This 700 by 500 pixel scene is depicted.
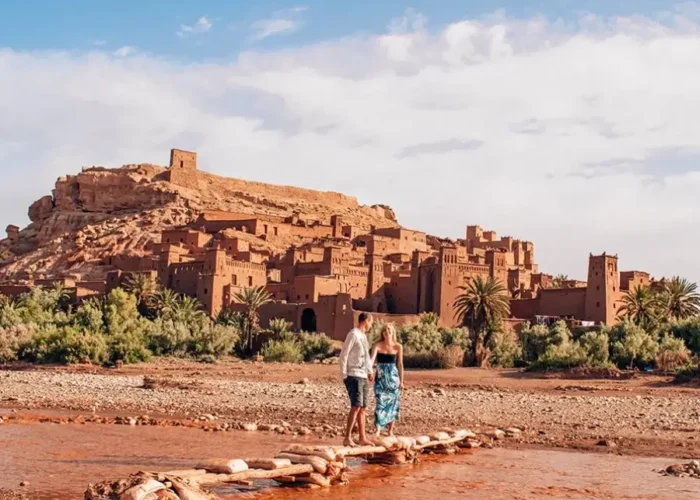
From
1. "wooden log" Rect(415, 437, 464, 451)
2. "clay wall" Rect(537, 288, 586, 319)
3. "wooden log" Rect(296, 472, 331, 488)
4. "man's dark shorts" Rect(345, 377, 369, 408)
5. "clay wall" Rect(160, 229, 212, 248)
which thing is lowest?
"wooden log" Rect(296, 472, 331, 488)

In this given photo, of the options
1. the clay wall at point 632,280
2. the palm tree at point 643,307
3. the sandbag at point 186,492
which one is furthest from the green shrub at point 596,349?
the sandbag at point 186,492

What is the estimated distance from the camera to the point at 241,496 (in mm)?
9383

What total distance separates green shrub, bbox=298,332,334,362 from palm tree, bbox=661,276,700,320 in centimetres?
1526

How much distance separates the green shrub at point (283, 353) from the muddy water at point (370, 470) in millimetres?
24103

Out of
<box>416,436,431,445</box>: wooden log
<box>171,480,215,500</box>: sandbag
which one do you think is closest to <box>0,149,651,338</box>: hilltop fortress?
<box>416,436,431,445</box>: wooden log

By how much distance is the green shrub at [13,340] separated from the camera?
128 feet

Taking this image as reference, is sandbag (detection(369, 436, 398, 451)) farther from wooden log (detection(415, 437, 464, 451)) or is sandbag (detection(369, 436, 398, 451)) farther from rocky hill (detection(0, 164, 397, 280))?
rocky hill (detection(0, 164, 397, 280))

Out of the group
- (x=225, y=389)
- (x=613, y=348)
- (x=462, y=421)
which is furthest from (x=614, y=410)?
(x=613, y=348)

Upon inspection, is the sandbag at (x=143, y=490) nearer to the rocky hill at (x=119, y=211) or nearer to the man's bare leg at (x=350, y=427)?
the man's bare leg at (x=350, y=427)

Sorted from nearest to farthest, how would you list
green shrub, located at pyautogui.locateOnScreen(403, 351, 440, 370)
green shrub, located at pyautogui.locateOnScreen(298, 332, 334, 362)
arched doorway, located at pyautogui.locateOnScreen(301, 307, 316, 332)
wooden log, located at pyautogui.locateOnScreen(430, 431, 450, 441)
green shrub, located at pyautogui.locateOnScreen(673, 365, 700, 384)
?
wooden log, located at pyautogui.locateOnScreen(430, 431, 450, 441)
green shrub, located at pyautogui.locateOnScreen(673, 365, 700, 384)
green shrub, located at pyautogui.locateOnScreen(403, 351, 440, 370)
green shrub, located at pyautogui.locateOnScreen(298, 332, 334, 362)
arched doorway, located at pyautogui.locateOnScreen(301, 307, 316, 332)

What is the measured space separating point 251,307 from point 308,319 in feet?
10.3

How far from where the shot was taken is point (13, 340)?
131 ft

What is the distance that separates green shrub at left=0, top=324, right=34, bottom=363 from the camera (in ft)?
128

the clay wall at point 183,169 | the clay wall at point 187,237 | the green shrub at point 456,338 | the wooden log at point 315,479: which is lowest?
the wooden log at point 315,479
